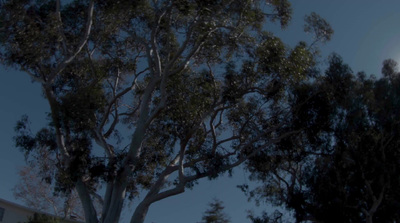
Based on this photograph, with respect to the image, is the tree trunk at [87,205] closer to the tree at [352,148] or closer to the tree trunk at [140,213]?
the tree trunk at [140,213]

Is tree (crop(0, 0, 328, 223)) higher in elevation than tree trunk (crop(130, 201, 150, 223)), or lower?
higher

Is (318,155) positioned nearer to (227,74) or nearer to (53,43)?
(227,74)

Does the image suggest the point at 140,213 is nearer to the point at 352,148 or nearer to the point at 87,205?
the point at 87,205

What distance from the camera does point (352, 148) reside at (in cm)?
1552

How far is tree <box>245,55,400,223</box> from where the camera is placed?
49.7 feet

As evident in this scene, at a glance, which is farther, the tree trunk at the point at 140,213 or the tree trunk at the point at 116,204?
the tree trunk at the point at 116,204

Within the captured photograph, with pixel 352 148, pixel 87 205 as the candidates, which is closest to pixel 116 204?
pixel 87 205

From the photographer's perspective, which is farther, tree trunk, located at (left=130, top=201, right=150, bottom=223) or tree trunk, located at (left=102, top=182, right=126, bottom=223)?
tree trunk, located at (left=102, top=182, right=126, bottom=223)

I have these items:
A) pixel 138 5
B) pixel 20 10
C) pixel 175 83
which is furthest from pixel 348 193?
pixel 20 10

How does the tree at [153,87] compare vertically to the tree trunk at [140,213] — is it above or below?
above

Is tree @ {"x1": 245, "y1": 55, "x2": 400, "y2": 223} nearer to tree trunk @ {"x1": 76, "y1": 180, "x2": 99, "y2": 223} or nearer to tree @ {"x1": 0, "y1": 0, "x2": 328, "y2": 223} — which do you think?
tree @ {"x1": 0, "y1": 0, "x2": 328, "y2": 223}

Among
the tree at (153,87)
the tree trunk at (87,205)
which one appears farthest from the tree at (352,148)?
the tree trunk at (87,205)

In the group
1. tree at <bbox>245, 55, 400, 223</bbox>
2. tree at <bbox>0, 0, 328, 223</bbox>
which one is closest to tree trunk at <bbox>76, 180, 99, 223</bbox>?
tree at <bbox>0, 0, 328, 223</bbox>

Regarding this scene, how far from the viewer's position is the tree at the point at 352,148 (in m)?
15.1
